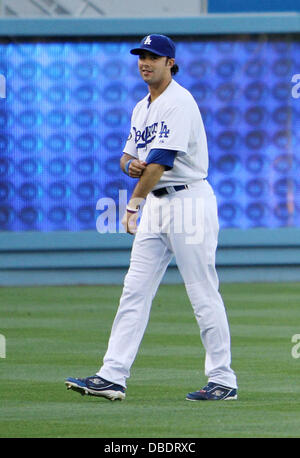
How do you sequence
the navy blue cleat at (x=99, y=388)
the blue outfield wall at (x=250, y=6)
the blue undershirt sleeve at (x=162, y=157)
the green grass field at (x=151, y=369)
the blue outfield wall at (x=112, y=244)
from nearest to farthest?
the green grass field at (x=151, y=369), the blue undershirt sleeve at (x=162, y=157), the navy blue cleat at (x=99, y=388), the blue outfield wall at (x=112, y=244), the blue outfield wall at (x=250, y=6)

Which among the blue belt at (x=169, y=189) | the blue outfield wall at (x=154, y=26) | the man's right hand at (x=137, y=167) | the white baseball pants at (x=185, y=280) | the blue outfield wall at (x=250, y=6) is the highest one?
the blue outfield wall at (x=250, y=6)

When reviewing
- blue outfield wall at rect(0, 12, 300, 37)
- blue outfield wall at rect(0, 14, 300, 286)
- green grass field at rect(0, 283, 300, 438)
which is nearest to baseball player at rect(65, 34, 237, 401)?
green grass field at rect(0, 283, 300, 438)

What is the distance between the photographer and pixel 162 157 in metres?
7.73

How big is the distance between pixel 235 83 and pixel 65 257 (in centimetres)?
352

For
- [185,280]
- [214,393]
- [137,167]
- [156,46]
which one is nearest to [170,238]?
[185,280]

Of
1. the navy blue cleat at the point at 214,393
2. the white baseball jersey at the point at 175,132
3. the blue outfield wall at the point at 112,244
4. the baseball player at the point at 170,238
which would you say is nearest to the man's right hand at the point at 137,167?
the baseball player at the point at 170,238

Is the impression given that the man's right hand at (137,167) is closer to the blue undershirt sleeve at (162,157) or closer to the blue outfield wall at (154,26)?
the blue undershirt sleeve at (162,157)

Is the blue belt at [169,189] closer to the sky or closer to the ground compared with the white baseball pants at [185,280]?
closer to the sky

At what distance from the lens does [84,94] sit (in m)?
18.1

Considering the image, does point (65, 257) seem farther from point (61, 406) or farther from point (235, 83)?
point (61, 406)

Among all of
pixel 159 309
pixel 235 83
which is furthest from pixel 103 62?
pixel 159 309

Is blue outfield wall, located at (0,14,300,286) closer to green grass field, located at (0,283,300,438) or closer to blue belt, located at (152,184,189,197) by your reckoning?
green grass field, located at (0,283,300,438)

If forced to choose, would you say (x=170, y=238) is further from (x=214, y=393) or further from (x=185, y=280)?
(x=214, y=393)

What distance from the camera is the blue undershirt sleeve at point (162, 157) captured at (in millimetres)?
7723
